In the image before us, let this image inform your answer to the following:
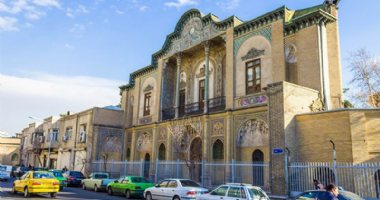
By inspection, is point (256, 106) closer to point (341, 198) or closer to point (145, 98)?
point (341, 198)

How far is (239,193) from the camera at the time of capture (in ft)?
39.5

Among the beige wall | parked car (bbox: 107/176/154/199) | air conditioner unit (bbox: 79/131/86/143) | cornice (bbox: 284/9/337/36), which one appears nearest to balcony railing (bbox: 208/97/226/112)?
cornice (bbox: 284/9/337/36)

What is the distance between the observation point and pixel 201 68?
2719 centimetres

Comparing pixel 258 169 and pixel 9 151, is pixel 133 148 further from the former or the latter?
pixel 9 151

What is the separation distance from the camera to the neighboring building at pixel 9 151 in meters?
68.1

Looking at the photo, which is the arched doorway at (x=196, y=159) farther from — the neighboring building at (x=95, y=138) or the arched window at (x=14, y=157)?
the arched window at (x=14, y=157)

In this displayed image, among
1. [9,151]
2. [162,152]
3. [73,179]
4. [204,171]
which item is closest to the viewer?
[204,171]

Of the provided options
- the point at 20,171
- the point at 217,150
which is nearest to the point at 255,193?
the point at 217,150

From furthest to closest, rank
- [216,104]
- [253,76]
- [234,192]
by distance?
[216,104], [253,76], [234,192]

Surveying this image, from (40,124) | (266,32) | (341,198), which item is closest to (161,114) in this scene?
(266,32)

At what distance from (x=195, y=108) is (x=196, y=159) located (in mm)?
4053

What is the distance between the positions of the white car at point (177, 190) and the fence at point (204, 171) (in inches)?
163

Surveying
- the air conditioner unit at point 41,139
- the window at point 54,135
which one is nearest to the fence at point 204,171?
the window at point 54,135

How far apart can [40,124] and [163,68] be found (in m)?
30.1
